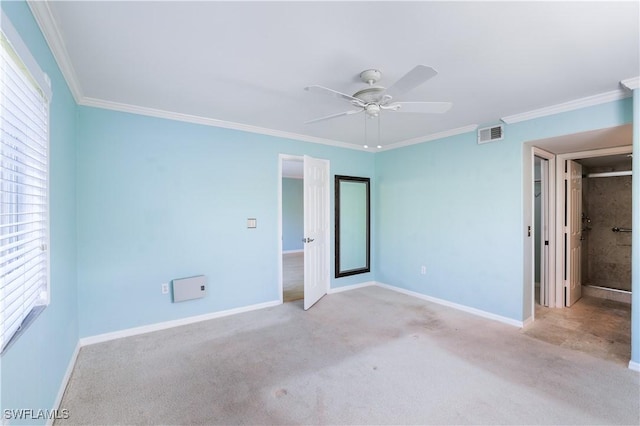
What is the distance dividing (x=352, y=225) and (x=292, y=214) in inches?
183

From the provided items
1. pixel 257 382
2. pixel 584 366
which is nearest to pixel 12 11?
pixel 257 382

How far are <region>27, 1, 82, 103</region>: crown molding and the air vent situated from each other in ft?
13.2

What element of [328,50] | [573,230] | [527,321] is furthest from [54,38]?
[573,230]

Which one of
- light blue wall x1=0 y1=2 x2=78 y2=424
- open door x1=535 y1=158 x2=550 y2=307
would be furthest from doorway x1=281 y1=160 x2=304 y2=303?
light blue wall x1=0 y1=2 x2=78 y2=424

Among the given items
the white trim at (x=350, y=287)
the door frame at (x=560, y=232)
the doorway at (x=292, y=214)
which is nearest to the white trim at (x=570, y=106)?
the door frame at (x=560, y=232)

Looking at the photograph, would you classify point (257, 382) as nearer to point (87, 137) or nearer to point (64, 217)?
point (64, 217)

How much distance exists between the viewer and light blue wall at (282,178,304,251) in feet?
30.7

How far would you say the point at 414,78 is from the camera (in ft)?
6.18

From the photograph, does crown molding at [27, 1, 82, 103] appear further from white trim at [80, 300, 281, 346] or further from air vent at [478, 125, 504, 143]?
air vent at [478, 125, 504, 143]

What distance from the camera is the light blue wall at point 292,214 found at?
936 centimetres

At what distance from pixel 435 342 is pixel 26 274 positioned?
3.18m

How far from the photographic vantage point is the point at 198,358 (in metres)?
2.72

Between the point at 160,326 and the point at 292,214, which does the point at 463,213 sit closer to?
the point at 160,326

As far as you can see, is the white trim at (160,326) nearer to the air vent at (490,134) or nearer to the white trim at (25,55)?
the white trim at (25,55)
